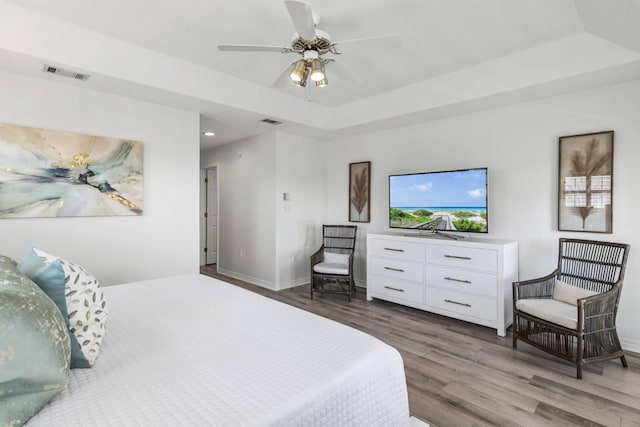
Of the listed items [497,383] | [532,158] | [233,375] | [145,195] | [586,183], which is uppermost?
[532,158]

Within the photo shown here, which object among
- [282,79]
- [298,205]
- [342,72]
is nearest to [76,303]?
[282,79]

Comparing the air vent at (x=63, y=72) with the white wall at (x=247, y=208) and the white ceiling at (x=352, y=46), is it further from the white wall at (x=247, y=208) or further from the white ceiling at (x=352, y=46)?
the white wall at (x=247, y=208)

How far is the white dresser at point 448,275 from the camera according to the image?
322 cm

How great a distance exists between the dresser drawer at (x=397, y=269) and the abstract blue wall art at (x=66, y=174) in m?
2.78

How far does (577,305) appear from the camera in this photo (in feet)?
7.84

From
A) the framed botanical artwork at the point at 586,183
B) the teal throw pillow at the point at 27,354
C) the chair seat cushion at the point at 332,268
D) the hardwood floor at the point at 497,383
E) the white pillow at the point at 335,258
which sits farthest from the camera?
the white pillow at the point at 335,258

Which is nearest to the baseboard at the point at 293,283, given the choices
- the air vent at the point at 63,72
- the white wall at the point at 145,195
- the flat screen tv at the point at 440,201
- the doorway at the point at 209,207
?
the white wall at the point at 145,195

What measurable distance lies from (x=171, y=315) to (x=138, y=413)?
2.82 ft

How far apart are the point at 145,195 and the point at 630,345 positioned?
473 centimetres

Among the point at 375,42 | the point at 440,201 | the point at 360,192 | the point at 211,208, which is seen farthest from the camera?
the point at 211,208

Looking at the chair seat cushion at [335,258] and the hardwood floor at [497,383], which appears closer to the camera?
the hardwood floor at [497,383]

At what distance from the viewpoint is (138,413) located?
36.7 inches

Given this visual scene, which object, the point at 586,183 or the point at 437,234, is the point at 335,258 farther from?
the point at 586,183

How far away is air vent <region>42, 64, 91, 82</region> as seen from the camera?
260 centimetres
